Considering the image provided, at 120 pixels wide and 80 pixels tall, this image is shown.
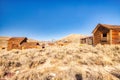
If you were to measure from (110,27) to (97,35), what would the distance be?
3.15 m

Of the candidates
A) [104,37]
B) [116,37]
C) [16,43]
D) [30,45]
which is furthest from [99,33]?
[16,43]

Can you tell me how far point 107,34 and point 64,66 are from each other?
16.5 meters

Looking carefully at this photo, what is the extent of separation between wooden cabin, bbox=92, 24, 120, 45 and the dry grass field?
775 cm

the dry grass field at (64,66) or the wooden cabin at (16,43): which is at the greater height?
the wooden cabin at (16,43)

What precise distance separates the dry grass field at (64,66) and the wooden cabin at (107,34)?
775 cm

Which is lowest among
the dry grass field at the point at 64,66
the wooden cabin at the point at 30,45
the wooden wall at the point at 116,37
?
the dry grass field at the point at 64,66

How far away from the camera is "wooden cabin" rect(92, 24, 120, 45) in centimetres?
3134

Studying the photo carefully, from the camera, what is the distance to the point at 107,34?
32.1m

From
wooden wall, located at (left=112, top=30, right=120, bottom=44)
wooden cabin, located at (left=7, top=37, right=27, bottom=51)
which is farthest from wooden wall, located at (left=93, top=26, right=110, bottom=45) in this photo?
wooden cabin, located at (left=7, top=37, right=27, bottom=51)

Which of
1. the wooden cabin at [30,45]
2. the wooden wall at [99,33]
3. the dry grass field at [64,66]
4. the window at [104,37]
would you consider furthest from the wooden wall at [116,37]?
the wooden cabin at [30,45]

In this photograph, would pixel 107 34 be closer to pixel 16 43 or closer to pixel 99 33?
pixel 99 33

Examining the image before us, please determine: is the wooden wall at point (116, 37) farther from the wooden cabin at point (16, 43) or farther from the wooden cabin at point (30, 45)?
the wooden cabin at point (16, 43)

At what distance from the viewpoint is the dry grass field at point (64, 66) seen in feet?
50.5

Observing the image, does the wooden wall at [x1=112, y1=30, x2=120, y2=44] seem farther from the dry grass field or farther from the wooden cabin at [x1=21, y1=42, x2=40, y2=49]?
the wooden cabin at [x1=21, y1=42, x2=40, y2=49]
